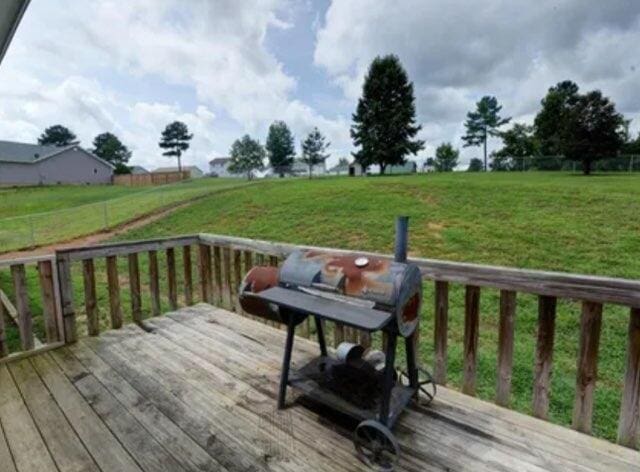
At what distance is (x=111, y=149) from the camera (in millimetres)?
50531

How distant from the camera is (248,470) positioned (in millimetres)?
1630

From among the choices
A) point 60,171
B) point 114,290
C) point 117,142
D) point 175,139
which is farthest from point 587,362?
point 117,142

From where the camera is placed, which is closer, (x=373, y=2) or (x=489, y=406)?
(x=489, y=406)

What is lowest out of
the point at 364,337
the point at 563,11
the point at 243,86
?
the point at 364,337

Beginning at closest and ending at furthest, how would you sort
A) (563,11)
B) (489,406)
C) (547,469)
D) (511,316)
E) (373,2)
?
(547,469) < (511,316) < (489,406) < (563,11) < (373,2)

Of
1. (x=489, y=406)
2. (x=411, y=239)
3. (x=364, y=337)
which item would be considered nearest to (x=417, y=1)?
(x=411, y=239)

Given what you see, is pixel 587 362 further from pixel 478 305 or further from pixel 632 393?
pixel 478 305

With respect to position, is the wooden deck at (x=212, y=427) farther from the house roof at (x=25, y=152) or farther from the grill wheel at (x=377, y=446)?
the house roof at (x=25, y=152)

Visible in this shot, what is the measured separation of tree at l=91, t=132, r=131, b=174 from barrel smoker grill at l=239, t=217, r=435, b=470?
53989mm

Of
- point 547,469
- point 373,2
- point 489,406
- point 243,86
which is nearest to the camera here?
point 547,469

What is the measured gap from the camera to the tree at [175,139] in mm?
47625

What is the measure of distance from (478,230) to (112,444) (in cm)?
683

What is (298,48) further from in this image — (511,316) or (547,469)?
(547,469)

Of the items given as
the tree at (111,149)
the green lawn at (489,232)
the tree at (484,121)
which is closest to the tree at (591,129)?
the green lawn at (489,232)
